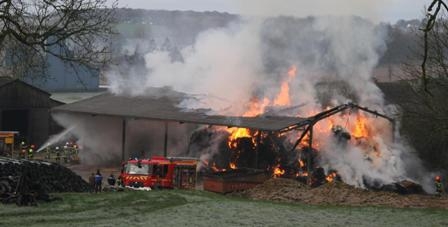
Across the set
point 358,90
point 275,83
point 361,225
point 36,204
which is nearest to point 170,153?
point 275,83

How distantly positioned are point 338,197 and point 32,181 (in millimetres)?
10276

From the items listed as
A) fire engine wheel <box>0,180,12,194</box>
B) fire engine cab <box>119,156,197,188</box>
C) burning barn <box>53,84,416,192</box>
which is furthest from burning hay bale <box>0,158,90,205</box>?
burning barn <box>53,84,416,192</box>

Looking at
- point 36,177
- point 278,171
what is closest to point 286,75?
point 278,171

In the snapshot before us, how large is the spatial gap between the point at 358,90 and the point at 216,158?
8963 mm

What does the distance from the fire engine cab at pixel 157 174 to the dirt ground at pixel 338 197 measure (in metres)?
2.99

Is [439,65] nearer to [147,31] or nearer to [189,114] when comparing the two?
[189,114]

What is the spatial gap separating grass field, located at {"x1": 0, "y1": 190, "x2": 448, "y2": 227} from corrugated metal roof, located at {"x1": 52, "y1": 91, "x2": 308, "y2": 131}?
1049 cm

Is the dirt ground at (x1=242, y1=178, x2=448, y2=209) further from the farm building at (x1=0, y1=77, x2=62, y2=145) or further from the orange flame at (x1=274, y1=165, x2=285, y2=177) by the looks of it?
the farm building at (x1=0, y1=77, x2=62, y2=145)

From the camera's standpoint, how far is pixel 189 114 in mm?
31422

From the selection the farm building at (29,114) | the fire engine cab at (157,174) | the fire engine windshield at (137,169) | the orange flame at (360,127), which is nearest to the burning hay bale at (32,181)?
the fire engine cab at (157,174)

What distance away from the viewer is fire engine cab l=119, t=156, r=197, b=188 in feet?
76.7

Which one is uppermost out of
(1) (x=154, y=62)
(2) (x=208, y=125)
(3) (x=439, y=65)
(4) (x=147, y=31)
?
(4) (x=147, y=31)

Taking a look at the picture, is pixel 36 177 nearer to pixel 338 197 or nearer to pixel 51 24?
A: pixel 51 24

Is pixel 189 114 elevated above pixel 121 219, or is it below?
above
